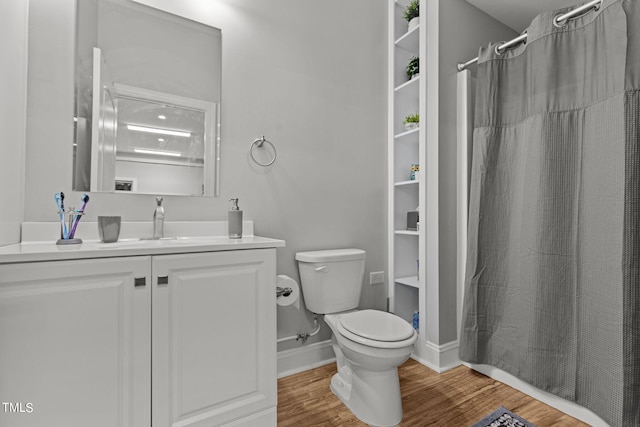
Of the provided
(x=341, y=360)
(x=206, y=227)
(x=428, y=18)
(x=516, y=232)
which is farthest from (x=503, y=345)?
(x=428, y=18)

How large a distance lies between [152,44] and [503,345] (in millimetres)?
2455

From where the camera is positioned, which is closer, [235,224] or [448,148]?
[235,224]

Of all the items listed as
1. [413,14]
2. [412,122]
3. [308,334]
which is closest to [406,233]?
Answer: [412,122]

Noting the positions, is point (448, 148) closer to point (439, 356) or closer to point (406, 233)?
point (406, 233)

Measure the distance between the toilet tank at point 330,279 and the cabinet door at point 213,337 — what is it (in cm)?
48

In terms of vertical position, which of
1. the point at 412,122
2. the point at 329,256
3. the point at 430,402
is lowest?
the point at 430,402

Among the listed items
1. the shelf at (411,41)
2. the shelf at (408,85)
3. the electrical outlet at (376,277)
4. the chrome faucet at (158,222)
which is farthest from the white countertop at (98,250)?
the shelf at (411,41)

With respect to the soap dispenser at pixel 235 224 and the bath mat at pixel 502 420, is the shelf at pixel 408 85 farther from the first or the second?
the bath mat at pixel 502 420

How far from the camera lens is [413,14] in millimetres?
2166

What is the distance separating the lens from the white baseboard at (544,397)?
143 centimetres

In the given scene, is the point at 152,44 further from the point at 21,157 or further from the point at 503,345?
the point at 503,345

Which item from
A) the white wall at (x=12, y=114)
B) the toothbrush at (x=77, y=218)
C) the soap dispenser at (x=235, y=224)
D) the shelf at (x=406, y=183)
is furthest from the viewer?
the shelf at (x=406, y=183)

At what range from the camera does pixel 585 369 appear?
1.44 meters

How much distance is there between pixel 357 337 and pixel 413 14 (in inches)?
84.2
